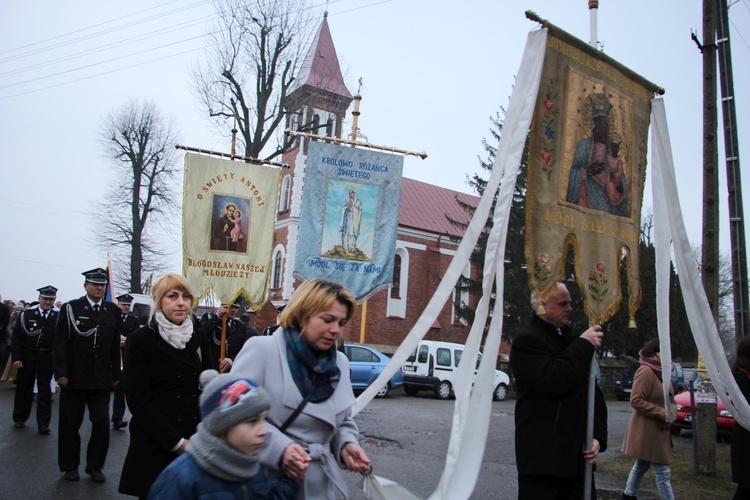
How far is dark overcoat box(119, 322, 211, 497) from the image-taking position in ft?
12.6

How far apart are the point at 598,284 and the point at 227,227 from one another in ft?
18.6

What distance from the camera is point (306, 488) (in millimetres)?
2855

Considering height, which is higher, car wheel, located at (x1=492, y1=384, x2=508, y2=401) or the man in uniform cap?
the man in uniform cap

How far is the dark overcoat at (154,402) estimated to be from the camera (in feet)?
12.6

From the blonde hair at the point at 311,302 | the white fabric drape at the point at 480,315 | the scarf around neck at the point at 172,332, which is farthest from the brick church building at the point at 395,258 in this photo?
the blonde hair at the point at 311,302

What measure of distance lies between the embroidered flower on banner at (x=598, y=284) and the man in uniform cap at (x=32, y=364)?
8.17 m

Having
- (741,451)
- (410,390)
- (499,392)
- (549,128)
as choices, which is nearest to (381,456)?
(741,451)

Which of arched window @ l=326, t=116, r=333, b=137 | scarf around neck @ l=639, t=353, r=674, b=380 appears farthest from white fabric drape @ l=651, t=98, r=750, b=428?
arched window @ l=326, t=116, r=333, b=137

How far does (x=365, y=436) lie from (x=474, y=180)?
20.6 metres

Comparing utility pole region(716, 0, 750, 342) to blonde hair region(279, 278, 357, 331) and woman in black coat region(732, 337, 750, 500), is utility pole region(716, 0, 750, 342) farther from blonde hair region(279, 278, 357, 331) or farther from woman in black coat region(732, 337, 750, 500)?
blonde hair region(279, 278, 357, 331)

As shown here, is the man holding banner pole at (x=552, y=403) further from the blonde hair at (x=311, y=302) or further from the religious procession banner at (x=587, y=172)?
the blonde hair at (x=311, y=302)

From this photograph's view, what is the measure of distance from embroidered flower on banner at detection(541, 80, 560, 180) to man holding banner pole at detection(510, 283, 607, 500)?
3.00 feet

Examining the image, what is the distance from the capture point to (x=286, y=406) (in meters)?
2.89

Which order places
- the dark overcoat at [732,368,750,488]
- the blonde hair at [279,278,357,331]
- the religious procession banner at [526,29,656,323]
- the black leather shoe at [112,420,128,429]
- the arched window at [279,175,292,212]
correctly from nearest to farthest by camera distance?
the blonde hair at [279,278,357,331] < the religious procession banner at [526,29,656,323] < the dark overcoat at [732,368,750,488] < the black leather shoe at [112,420,128,429] < the arched window at [279,175,292,212]
